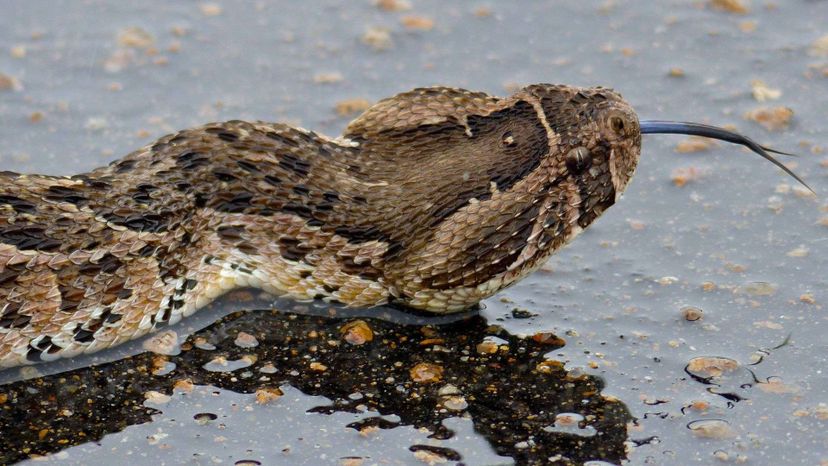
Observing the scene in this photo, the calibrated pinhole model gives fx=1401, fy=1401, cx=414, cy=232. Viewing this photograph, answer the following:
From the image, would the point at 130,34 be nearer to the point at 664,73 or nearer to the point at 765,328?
the point at 664,73

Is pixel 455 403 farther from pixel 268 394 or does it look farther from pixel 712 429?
pixel 712 429

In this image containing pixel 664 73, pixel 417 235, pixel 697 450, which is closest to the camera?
pixel 697 450

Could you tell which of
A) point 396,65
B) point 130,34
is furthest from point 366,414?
point 130,34

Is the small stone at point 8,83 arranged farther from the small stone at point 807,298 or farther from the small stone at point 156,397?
the small stone at point 807,298

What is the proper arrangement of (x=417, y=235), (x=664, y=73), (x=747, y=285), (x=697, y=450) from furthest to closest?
1. (x=664, y=73)
2. (x=747, y=285)
3. (x=417, y=235)
4. (x=697, y=450)

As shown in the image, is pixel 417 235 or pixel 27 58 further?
pixel 27 58

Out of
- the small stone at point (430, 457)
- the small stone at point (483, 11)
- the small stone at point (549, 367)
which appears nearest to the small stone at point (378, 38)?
the small stone at point (483, 11)

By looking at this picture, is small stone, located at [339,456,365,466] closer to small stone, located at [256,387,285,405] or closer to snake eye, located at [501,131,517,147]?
small stone, located at [256,387,285,405]
